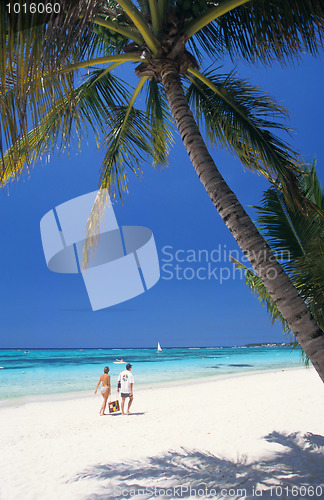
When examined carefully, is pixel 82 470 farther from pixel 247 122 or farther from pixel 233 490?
pixel 247 122

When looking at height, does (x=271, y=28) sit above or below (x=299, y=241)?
above

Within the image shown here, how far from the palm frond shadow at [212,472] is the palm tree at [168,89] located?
2.15 metres

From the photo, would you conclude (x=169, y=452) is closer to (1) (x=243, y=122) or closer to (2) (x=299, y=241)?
(2) (x=299, y=241)

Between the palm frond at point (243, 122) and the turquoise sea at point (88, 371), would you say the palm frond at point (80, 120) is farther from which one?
the turquoise sea at point (88, 371)

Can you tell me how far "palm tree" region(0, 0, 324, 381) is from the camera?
277cm

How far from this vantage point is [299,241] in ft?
13.9

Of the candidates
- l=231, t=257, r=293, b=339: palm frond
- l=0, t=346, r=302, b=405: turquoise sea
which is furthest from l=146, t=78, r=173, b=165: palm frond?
l=0, t=346, r=302, b=405: turquoise sea

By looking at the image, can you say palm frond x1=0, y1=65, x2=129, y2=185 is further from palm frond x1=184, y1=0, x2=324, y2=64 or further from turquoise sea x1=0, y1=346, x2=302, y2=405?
turquoise sea x1=0, y1=346, x2=302, y2=405

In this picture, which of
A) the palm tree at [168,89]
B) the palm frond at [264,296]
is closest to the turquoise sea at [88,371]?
the palm frond at [264,296]

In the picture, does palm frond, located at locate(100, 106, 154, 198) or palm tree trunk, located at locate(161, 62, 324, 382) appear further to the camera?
palm frond, located at locate(100, 106, 154, 198)

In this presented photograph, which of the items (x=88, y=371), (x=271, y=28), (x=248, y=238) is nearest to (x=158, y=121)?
(x=271, y=28)

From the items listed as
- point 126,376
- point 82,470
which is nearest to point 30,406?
point 126,376

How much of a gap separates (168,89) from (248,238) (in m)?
2.24

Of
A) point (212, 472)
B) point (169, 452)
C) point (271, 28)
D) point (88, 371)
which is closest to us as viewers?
point (271, 28)
